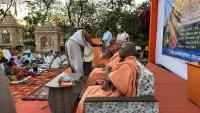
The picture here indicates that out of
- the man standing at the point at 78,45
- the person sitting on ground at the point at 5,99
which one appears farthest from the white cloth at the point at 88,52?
the person sitting on ground at the point at 5,99

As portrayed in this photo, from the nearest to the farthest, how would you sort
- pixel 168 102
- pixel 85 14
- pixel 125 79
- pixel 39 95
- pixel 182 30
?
pixel 125 79
pixel 168 102
pixel 39 95
pixel 182 30
pixel 85 14

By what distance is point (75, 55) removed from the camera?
791 centimetres

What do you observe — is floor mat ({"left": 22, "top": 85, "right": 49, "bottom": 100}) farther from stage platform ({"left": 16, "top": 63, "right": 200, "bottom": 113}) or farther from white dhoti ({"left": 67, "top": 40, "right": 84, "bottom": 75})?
white dhoti ({"left": 67, "top": 40, "right": 84, "bottom": 75})

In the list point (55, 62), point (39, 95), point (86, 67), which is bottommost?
point (39, 95)

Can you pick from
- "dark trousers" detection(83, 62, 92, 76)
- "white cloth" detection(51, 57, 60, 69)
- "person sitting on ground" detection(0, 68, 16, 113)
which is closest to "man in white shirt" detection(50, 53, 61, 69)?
"white cloth" detection(51, 57, 60, 69)

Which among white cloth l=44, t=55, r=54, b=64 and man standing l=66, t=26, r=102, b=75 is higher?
man standing l=66, t=26, r=102, b=75

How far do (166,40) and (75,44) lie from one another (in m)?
3.02

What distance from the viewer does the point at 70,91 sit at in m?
4.47

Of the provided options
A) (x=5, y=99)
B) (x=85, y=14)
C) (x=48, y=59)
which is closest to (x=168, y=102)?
(x=5, y=99)

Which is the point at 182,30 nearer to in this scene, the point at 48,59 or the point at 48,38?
the point at 48,59

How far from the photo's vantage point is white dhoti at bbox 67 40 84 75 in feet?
25.6

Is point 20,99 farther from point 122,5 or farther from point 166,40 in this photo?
point 122,5

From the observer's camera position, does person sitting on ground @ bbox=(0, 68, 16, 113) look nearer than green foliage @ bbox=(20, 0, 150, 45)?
Yes

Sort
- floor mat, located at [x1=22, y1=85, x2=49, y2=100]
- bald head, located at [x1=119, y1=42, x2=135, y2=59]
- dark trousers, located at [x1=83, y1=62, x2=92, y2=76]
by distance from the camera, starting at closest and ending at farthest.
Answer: bald head, located at [x1=119, y1=42, x2=135, y2=59], floor mat, located at [x1=22, y1=85, x2=49, y2=100], dark trousers, located at [x1=83, y1=62, x2=92, y2=76]
